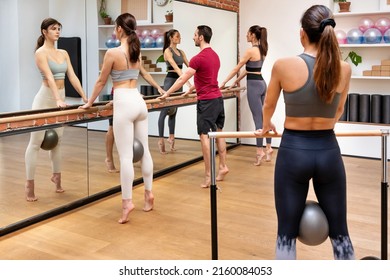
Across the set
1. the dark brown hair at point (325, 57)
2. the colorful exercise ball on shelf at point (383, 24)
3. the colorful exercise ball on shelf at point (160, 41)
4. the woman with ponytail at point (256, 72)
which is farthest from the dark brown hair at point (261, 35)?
the dark brown hair at point (325, 57)

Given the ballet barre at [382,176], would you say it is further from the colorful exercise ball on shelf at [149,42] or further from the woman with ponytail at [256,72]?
the woman with ponytail at [256,72]

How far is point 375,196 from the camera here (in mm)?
4539

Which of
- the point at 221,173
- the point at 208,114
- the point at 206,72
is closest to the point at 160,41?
the point at 206,72

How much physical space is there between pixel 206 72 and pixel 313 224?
2.76 meters

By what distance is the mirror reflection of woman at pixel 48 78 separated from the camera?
3771mm

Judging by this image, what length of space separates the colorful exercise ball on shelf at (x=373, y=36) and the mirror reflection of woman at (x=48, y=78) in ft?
13.0

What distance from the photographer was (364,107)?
6363 millimetres

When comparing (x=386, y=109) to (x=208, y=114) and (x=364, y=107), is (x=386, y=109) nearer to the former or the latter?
(x=364, y=107)

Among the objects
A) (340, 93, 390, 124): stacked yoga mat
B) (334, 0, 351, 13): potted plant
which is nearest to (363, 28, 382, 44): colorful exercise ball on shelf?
(334, 0, 351, 13): potted plant

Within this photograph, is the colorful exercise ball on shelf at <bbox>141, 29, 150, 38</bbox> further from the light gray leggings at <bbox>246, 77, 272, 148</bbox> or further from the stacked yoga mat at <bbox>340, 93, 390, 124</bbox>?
the stacked yoga mat at <bbox>340, 93, 390, 124</bbox>

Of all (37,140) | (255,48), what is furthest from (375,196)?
(37,140)

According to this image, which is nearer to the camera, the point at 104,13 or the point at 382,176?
the point at 382,176

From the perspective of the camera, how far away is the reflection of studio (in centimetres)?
213

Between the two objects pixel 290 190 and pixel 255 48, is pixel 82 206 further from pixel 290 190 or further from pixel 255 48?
pixel 255 48
